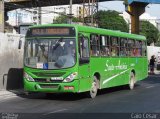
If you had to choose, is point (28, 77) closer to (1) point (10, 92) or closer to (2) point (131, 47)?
(1) point (10, 92)

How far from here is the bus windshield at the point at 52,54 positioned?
A: 660 inches

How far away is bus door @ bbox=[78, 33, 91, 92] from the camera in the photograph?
673 inches

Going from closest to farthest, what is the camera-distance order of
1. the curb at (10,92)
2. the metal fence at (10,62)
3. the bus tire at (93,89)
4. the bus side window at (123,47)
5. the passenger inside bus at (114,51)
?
the bus tire at (93,89) → the curb at (10,92) → the metal fence at (10,62) → the passenger inside bus at (114,51) → the bus side window at (123,47)

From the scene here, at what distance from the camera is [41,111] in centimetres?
1395

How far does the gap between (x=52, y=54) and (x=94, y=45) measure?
229 centimetres

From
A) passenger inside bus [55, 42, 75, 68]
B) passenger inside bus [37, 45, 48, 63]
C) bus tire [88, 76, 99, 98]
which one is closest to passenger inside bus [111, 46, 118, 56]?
bus tire [88, 76, 99, 98]

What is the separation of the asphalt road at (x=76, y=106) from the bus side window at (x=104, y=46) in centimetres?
206

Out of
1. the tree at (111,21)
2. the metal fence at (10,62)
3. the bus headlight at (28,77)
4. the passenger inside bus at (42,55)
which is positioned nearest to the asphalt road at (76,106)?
the bus headlight at (28,77)

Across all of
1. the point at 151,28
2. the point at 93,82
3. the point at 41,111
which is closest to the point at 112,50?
the point at 93,82

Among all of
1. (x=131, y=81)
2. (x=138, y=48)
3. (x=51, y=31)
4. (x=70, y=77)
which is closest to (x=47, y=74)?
(x=70, y=77)

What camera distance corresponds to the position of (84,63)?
17.4 metres

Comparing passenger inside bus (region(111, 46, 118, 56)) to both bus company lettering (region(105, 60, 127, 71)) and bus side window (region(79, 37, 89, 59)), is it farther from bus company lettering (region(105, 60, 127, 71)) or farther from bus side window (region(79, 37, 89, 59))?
bus side window (region(79, 37, 89, 59))

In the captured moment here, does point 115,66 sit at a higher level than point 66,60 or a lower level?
lower

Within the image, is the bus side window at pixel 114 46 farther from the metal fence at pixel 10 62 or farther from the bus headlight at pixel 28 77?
the bus headlight at pixel 28 77
